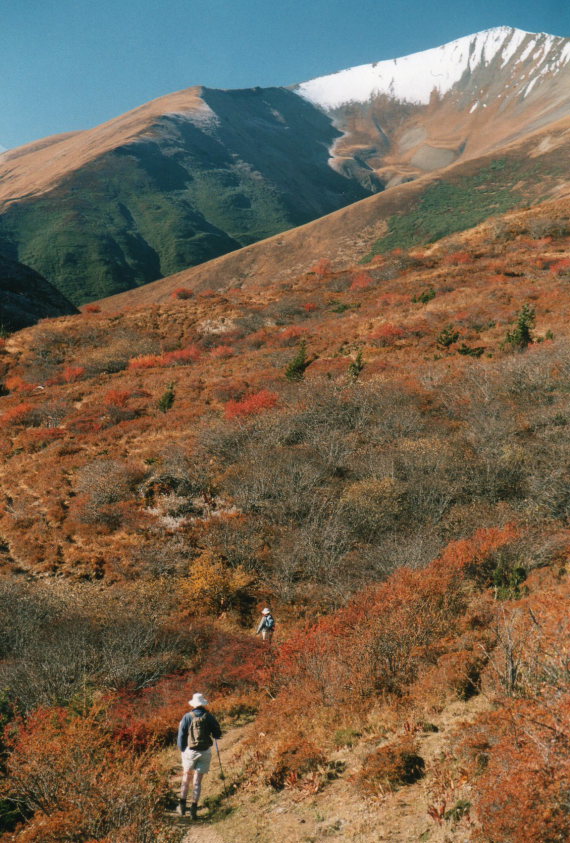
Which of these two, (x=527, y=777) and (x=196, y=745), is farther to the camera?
(x=196, y=745)

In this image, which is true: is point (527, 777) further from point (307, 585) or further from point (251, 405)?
point (251, 405)

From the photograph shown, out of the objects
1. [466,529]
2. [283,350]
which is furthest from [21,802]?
[283,350]

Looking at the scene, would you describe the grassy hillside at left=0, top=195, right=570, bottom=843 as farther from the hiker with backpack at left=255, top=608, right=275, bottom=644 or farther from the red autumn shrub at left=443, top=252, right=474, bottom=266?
the red autumn shrub at left=443, top=252, right=474, bottom=266

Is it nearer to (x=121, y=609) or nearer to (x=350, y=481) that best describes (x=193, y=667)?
(x=121, y=609)

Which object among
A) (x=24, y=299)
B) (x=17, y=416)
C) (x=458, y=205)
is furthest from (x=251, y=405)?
(x=458, y=205)

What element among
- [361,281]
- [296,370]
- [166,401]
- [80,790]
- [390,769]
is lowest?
[390,769]

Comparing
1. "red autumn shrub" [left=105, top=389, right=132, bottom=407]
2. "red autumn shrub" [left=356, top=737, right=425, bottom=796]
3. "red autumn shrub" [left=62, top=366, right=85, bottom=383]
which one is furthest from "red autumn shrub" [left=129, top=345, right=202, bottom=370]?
"red autumn shrub" [left=356, top=737, right=425, bottom=796]
